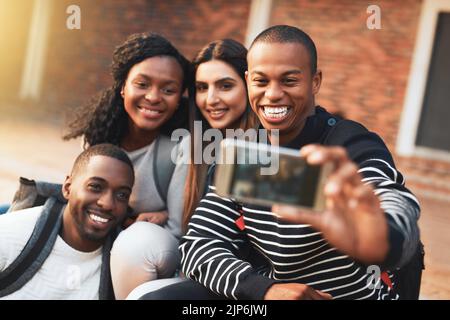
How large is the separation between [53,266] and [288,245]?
1064 mm

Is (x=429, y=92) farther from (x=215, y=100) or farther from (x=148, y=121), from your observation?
(x=148, y=121)

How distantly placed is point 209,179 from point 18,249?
863 millimetres

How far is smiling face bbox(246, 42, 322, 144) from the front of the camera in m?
2.03

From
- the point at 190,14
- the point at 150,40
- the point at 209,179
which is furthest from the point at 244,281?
the point at 190,14

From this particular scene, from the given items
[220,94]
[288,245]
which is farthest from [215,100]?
[288,245]

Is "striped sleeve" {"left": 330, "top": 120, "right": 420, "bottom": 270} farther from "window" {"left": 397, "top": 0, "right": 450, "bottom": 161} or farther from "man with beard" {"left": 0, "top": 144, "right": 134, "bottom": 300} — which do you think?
"window" {"left": 397, "top": 0, "right": 450, "bottom": 161}

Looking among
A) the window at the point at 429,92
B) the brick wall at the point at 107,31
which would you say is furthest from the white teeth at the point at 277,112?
the brick wall at the point at 107,31

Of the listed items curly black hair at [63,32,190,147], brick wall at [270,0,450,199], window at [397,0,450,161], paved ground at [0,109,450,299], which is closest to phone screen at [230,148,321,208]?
curly black hair at [63,32,190,147]

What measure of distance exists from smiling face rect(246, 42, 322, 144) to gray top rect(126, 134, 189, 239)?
0.83 m

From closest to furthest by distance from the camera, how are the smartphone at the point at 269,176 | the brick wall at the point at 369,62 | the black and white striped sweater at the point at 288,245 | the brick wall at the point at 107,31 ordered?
the smartphone at the point at 269,176 → the black and white striped sweater at the point at 288,245 → the brick wall at the point at 369,62 → the brick wall at the point at 107,31

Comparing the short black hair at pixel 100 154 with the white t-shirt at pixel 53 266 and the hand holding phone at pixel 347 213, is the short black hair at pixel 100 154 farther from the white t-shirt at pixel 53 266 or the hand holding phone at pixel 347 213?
the hand holding phone at pixel 347 213

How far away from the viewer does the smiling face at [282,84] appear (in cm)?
203

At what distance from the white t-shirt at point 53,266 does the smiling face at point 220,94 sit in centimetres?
84
